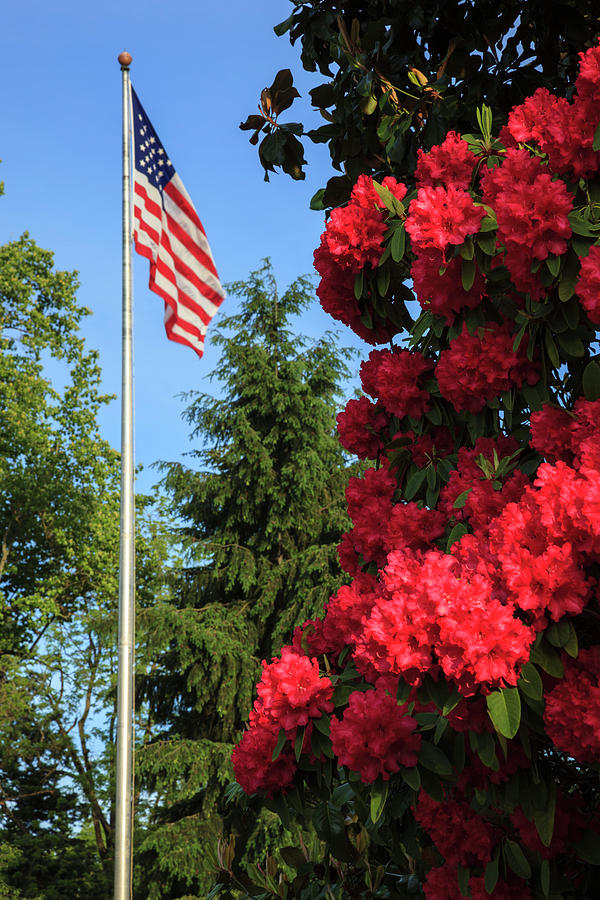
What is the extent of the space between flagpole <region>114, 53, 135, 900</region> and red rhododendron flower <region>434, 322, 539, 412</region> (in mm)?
5108

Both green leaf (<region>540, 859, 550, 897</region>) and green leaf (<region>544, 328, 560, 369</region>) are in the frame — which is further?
green leaf (<region>544, 328, 560, 369</region>)

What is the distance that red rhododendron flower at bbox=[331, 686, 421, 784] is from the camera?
207 centimetres


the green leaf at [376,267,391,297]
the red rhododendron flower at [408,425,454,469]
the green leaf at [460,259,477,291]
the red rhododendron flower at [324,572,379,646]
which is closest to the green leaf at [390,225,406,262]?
the green leaf at [376,267,391,297]

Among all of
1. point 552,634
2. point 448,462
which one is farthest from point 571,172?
point 552,634

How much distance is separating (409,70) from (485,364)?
5.22 ft

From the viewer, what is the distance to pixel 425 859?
110 inches

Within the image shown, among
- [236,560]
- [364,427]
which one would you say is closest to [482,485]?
[364,427]

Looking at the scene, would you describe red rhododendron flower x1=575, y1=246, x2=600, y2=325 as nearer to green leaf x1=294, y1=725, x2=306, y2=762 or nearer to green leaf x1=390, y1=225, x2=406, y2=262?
green leaf x1=390, y1=225, x2=406, y2=262

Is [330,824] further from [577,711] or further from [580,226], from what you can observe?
[580,226]

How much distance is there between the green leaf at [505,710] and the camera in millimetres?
1704

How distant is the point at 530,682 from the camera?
1.81 m

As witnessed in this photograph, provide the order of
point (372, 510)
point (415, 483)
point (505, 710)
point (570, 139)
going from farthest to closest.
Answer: point (372, 510) → point (415, 483) → point (570, 139) → point (505, 710)

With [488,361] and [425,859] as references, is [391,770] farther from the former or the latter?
[488,361]

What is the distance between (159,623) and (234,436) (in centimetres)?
367
